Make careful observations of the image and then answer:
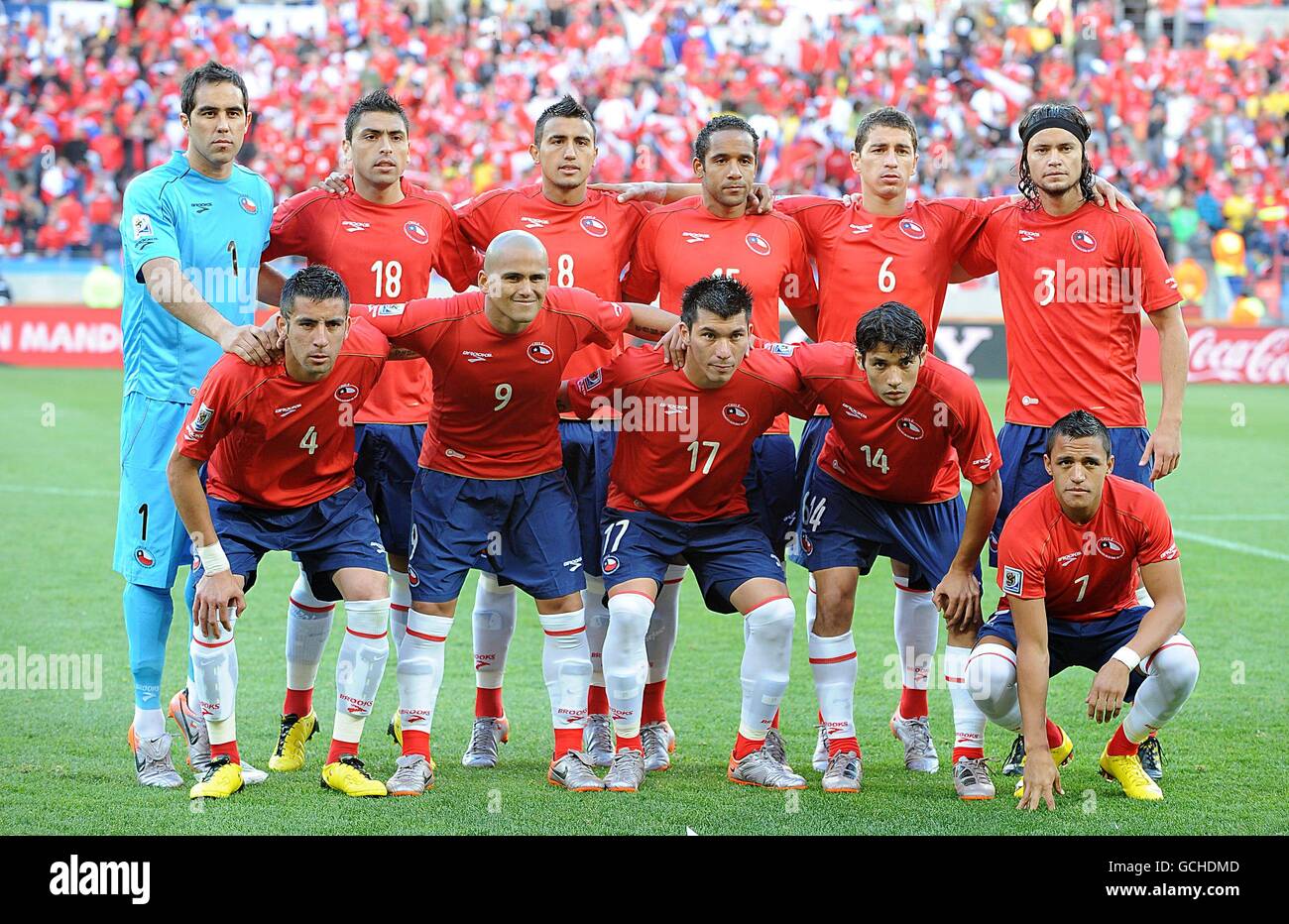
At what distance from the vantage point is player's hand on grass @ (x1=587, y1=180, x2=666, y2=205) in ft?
19.4

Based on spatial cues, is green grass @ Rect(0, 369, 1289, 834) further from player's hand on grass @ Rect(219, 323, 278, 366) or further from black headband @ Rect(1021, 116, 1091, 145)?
black headband @ Rect(1021, 116, 1091, 145)

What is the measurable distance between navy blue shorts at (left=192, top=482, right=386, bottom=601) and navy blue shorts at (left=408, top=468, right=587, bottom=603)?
0.19 meters

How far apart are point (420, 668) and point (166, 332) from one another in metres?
1.47

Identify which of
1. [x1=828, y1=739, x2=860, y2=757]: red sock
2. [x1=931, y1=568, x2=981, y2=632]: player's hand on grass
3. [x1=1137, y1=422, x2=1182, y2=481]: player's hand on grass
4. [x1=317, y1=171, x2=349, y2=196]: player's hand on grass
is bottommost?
[x1=828, y1=739, x2=860, y2=757]: red sock

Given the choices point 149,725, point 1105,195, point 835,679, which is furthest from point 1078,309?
point 149,725

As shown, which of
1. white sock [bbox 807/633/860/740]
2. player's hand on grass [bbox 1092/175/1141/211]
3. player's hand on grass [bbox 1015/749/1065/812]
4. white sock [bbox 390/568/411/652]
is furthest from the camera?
white sock [bbox 390/568/411/652]

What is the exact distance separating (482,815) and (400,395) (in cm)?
175

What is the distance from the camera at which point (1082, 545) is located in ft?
16.2

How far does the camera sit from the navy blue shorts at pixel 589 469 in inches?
217

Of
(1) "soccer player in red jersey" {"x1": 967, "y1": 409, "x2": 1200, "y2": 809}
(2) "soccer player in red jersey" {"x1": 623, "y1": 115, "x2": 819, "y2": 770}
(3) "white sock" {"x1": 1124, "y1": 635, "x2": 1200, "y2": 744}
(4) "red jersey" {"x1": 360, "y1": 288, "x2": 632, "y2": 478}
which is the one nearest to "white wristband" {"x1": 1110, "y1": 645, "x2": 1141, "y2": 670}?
(1) "soccer player in red jersey" {"x1": 967, "y1": 409, "x2": 1200, "y2": 809}

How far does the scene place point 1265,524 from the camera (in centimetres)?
1086

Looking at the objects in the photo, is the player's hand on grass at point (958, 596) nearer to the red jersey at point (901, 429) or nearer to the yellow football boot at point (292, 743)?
the red jersey at point (901, 429)

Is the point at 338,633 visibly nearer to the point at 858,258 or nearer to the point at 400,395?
the point at 400,395

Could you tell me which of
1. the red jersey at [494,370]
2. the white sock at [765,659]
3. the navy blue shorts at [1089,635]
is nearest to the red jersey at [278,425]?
the red jersey at [494,370]
